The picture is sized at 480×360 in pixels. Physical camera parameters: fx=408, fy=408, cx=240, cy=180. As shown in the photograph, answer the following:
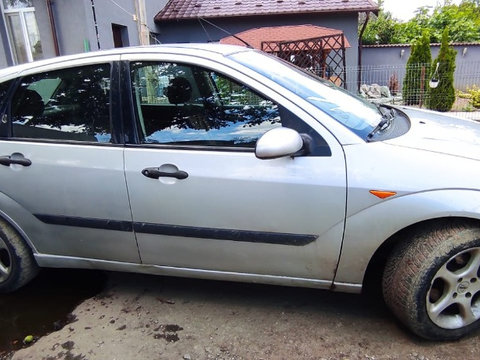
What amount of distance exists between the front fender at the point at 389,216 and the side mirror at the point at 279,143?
1.60ft

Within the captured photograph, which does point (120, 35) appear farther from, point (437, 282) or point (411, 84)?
point (437, 282)

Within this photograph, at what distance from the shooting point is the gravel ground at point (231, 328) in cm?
233

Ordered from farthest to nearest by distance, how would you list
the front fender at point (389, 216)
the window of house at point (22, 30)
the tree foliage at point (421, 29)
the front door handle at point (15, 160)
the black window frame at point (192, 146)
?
the tree foliage at point (421, 29), the window of house at point (22, 30), the front door handle at point (15, 160), the black window frame at point (192, 146), the front fender at point (389, 216)

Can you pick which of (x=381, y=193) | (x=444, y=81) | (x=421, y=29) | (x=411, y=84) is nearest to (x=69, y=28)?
(x=381, y=193)

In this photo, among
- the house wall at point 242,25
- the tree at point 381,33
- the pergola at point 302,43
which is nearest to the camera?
the pergola at point 302,43

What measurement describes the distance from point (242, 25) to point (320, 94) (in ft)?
39.1

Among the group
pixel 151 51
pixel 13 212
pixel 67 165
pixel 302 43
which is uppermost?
pixel 151 51

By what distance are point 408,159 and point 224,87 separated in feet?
3.69

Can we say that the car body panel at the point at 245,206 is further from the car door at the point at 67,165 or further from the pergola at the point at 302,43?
the pergola at the point at 302,43

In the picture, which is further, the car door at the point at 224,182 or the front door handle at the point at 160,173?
the front door handle at the point at 160,173

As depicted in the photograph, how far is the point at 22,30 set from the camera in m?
8.16

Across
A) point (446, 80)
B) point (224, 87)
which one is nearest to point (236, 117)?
point (224, 87)

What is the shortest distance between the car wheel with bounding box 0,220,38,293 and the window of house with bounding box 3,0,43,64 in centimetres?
668

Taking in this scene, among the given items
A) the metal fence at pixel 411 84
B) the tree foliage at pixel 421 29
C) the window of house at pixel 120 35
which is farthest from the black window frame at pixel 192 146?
the tree foliage at pixel 421 29
